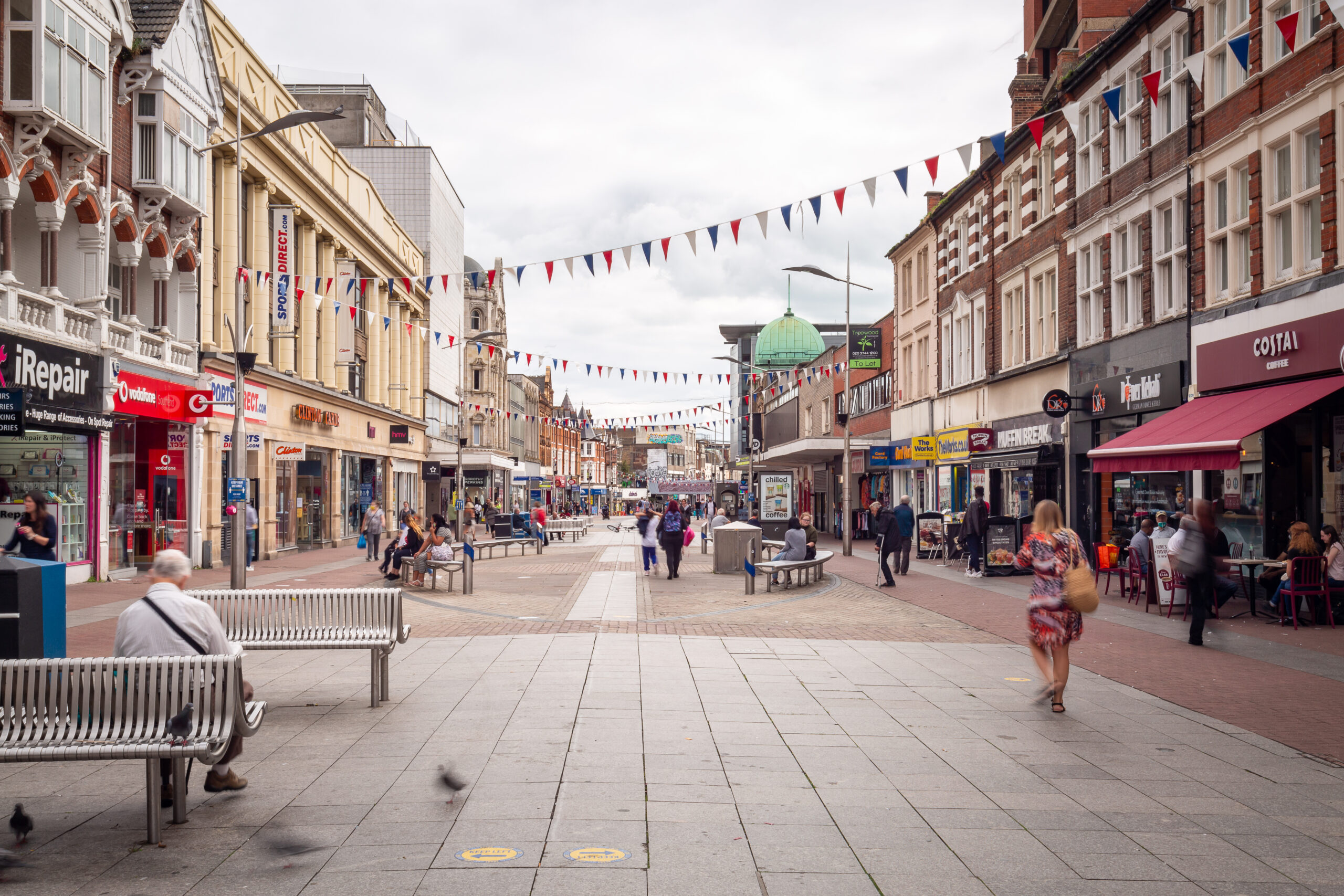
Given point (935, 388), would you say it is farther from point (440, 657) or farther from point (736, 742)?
point (736, 742)

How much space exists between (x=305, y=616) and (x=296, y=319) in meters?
27.6

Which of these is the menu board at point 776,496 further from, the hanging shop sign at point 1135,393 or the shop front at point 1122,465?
the hanging shop sign at point 1135,393

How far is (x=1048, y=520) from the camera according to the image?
8.94 metres

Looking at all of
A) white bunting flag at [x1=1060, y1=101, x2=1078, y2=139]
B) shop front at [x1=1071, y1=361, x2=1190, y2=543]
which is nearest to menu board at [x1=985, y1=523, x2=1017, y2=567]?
shop front at [x1=1071, y1=361, x2=1190, y2=543]

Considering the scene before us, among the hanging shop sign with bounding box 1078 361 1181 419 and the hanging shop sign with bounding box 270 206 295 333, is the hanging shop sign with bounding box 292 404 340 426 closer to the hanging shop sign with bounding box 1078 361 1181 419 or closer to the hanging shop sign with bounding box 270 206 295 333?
the hanging shop sign with bounding box 270 206 295 333

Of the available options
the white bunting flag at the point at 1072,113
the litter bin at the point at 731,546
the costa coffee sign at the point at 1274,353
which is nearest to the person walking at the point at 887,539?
the litter bin at the point at 731,546

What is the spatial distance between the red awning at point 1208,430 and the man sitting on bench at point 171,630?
1294 centimetres

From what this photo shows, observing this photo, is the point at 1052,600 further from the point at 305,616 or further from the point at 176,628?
the point at 176,628

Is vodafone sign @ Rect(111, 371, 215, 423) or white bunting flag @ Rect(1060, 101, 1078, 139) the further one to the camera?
vodafone sign @ Rect(111, 371, 215, 423)

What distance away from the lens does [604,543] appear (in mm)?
41219

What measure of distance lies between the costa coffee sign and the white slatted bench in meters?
7.29

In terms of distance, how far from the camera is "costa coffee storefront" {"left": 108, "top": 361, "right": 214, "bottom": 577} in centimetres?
2175

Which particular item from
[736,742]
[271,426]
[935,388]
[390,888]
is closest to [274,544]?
[271,426]

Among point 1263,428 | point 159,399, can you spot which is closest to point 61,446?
point 159,399
